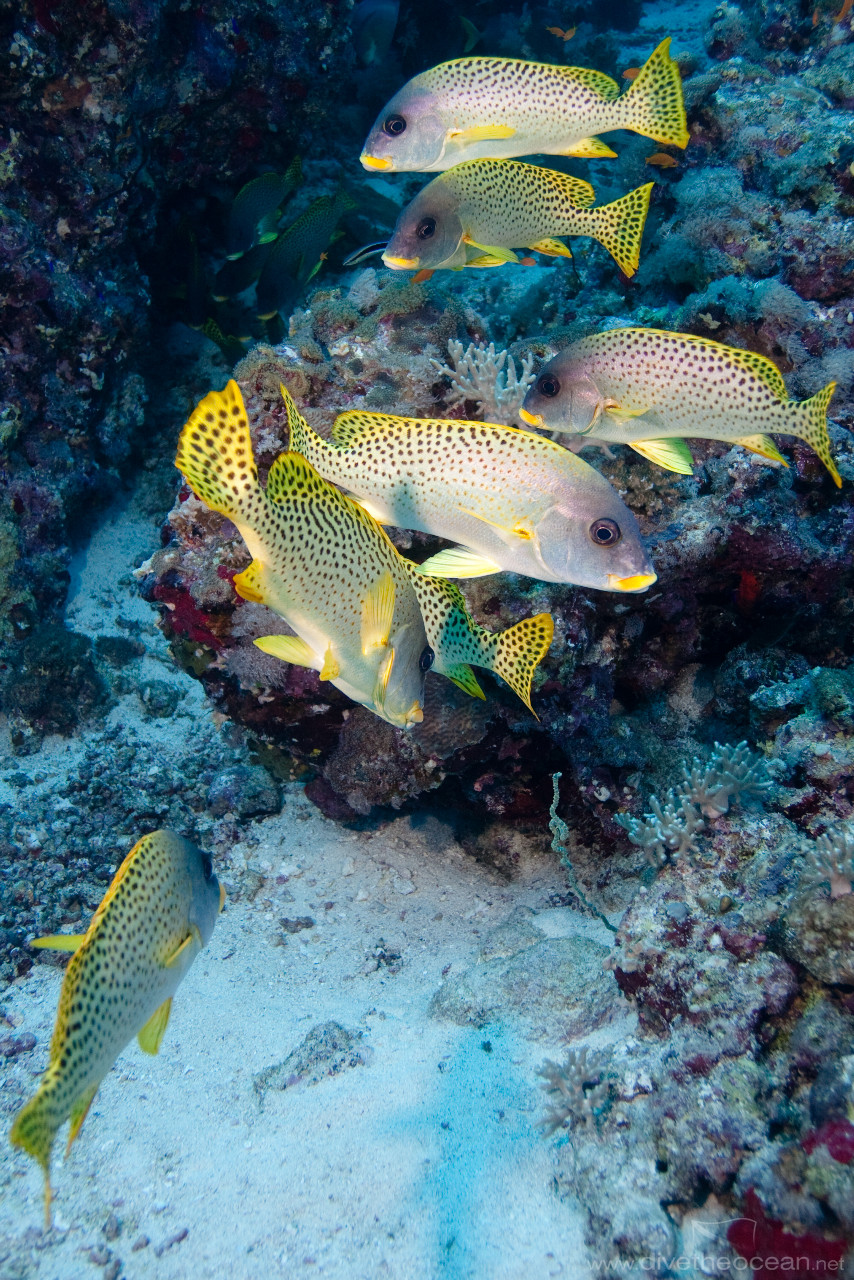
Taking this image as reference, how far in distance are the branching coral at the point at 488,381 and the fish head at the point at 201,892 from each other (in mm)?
3242

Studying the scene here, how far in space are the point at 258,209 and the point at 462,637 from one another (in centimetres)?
689

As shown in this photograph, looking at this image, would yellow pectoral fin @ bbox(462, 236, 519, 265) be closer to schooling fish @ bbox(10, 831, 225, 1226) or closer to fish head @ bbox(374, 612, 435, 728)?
fish head @ bbox(374, 612, 435, 728)

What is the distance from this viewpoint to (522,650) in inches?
128

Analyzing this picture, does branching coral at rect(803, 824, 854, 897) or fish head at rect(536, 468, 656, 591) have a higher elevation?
fish head at rect(536, 468, 656, 591)

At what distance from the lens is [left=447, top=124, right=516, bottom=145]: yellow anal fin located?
406 cm

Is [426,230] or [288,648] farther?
[426,230]

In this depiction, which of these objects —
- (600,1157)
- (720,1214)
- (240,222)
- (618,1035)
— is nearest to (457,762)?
(618,1035)

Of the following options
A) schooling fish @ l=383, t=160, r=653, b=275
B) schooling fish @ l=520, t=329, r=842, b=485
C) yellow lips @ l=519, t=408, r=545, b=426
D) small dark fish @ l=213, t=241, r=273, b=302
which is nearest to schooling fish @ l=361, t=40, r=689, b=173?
schooling fish @ l=383, t=160, r=653, b=275

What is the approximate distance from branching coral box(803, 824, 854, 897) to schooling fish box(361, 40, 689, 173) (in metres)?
3.95

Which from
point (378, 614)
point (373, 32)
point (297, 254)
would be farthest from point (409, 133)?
point (373, 32)

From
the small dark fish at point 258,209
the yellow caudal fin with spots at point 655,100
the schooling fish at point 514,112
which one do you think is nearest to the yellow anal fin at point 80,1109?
the schooling fish at point 514,112

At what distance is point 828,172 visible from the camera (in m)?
7.11

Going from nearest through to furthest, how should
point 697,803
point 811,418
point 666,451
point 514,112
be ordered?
point 811,418
point 666,451
point 697,803
point 514,112

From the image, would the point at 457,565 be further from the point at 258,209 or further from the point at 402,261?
the point at 258,209
